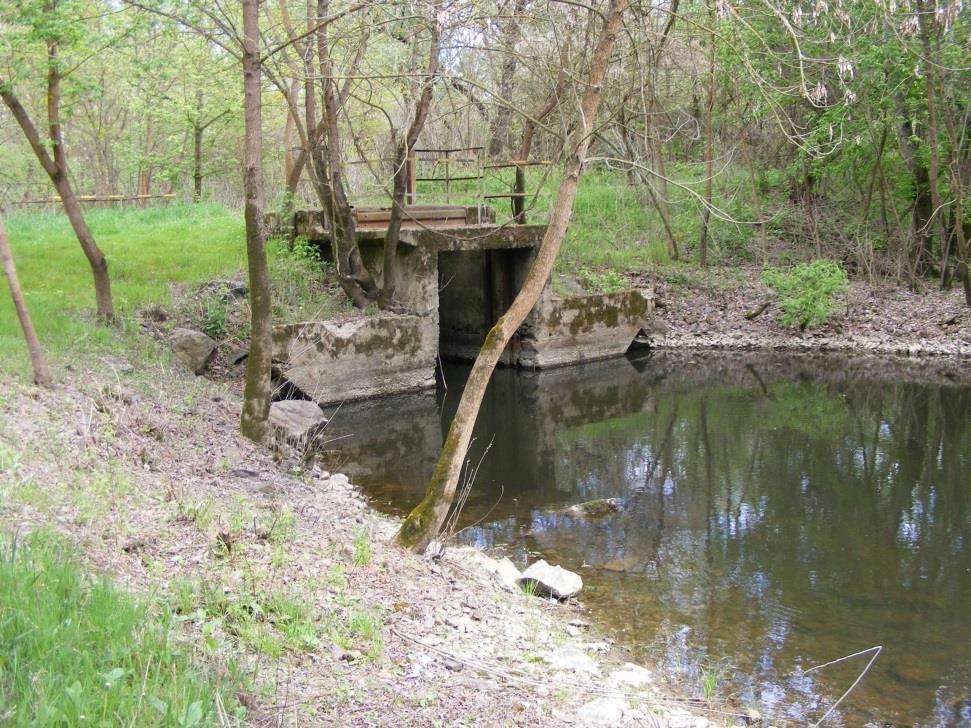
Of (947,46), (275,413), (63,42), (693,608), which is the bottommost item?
(693,608)

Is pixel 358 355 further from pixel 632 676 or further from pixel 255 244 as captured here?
pixel 632 676

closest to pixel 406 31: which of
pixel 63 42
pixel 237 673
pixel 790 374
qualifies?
pixel 63 42

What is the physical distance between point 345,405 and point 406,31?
7.51 m

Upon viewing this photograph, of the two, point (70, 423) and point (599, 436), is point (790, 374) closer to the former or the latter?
point (599, 436)

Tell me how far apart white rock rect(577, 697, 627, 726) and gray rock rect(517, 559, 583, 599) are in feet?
7.75

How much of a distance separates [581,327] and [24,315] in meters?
12.6

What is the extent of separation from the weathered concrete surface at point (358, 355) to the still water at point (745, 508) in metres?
0.44

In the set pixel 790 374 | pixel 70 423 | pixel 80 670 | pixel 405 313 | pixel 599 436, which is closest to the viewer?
pixel 80 670

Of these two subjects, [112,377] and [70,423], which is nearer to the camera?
[70,423]

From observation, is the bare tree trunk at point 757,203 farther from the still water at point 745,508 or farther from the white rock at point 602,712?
the white rock at point 602,712

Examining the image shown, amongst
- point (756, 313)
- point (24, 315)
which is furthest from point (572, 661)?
point (756, 313)

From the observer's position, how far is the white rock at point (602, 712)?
4921mm

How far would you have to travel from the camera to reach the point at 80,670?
11.1ft

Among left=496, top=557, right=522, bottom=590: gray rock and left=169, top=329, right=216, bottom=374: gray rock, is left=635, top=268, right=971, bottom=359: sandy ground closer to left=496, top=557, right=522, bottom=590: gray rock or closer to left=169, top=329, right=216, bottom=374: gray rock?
left=169, top=329, right=216, bottom=374: gray rock
